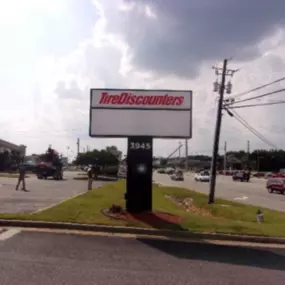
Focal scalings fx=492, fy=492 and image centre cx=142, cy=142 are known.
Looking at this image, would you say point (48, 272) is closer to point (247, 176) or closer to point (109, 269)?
point (109, 269)

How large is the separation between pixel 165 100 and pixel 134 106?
1.04 m

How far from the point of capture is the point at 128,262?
29.3 ft

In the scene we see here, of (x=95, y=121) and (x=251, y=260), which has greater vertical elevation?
(x=95, y=121)

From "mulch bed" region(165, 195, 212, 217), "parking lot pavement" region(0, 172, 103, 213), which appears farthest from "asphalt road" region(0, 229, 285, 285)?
"mulch bed" region(165, 195, 212, 217)

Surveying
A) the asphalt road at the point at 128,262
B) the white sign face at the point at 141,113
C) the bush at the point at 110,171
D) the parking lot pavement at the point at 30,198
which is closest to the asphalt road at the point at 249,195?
the parking lot pavement at the point at 30,198

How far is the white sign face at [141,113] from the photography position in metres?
16.1

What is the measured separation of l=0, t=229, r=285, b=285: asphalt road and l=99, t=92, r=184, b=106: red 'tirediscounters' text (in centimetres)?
567

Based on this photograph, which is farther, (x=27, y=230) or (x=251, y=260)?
(x=27, y=230)

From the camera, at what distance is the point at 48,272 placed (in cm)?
780

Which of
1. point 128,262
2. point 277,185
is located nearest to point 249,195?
point 277,185

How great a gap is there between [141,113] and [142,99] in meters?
0.46

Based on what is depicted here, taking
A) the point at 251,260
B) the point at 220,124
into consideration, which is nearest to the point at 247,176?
the point at 220,124

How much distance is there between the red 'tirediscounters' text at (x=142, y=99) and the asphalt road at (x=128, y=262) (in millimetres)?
5673

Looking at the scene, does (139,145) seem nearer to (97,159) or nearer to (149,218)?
(149,218)
